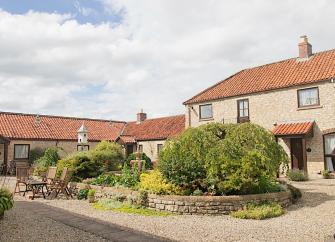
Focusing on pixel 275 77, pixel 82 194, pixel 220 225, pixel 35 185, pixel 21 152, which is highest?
pixel 275 77

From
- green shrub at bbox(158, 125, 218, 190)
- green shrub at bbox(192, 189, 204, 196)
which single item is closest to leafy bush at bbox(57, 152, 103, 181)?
green shrub at bbox(158, 125, 218, 190)

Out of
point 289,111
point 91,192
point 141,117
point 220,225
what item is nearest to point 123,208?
point 91,192

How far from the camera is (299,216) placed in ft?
34.8

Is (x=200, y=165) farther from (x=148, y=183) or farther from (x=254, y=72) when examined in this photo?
(x=254, y=72)

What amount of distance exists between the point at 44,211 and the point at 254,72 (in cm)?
2100

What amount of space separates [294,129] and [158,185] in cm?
1260

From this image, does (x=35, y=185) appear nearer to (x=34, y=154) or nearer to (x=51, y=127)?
(x=34, y=154)

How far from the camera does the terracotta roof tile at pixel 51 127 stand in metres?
32.6

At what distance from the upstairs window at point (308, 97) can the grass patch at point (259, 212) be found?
40.6 ft

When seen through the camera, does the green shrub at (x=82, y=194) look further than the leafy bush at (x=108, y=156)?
No

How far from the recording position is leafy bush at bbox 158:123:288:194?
11773mm

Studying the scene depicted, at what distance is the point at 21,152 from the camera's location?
105 feet

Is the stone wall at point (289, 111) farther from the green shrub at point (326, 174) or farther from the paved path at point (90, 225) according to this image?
the paved path at point (90, 225)

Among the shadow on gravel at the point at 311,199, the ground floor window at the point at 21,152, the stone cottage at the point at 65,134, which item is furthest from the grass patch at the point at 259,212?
the ground floor window at the point at 21,152
